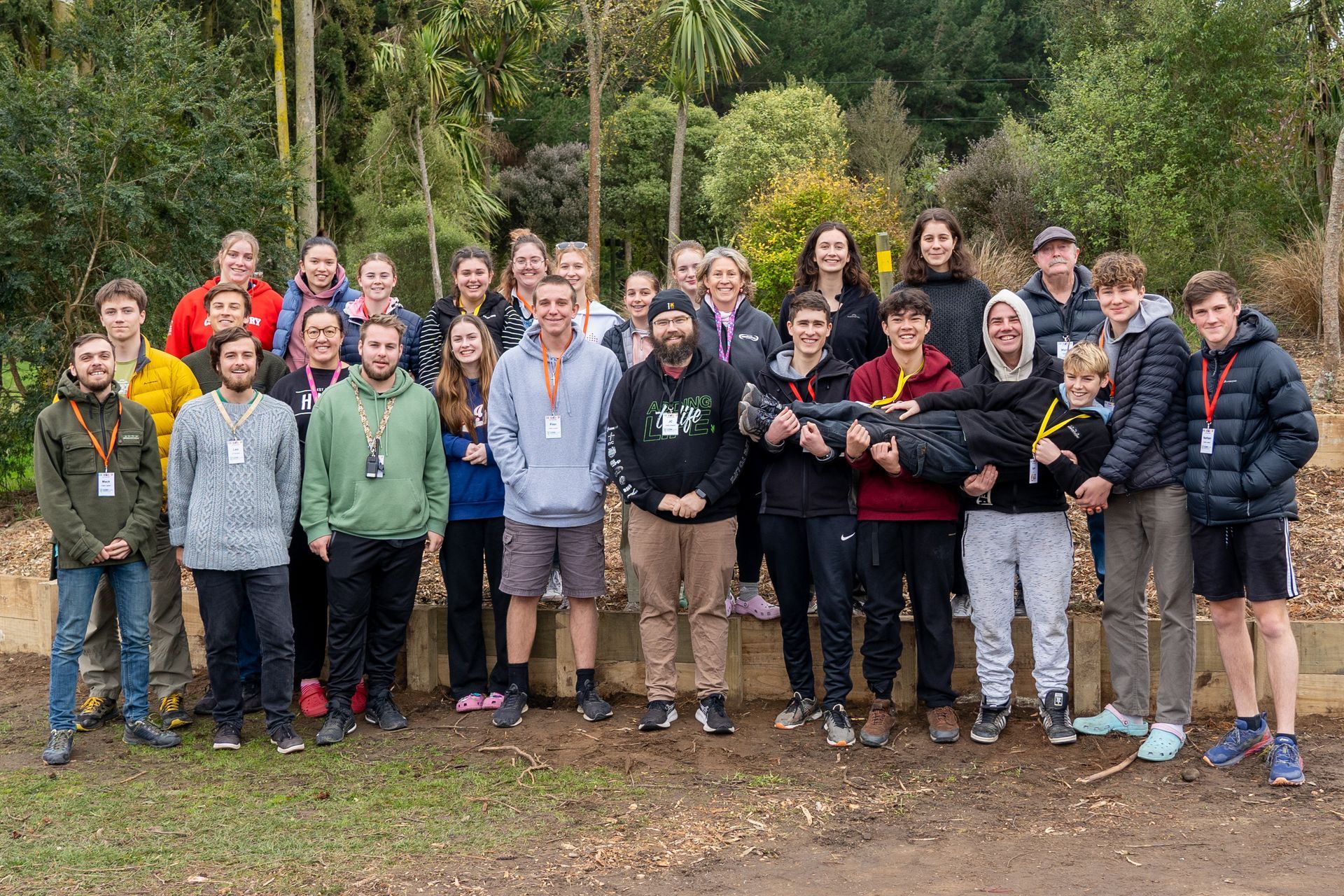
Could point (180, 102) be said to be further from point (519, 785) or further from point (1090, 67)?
point (1090, 67)

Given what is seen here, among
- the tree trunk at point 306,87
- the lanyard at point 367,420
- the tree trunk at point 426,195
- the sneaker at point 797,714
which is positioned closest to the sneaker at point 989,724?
the sneaker at point 797,714

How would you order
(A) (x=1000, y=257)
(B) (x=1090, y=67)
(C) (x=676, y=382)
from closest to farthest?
1. (C) (x=676, y=382)
2. (A) (x=1000, y=257)
3. (B) (x=1090, y=67)

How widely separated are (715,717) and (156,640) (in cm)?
279

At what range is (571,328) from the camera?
559cm

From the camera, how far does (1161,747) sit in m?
4.87

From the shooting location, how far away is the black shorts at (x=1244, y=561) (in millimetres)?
4629

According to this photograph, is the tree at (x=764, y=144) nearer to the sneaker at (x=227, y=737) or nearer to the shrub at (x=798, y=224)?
the shrub at (x=798, y=224)

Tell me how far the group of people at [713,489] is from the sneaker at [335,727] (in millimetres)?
19

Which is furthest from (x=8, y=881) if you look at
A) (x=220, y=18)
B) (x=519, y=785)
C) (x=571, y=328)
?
(x=220, y=18)

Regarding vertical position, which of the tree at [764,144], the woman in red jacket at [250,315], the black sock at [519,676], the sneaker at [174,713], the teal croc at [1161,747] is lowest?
the teal croc at [1161,747]

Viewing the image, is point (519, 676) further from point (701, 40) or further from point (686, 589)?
point (701, 40)

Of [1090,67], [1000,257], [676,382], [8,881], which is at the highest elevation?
[1090,67]

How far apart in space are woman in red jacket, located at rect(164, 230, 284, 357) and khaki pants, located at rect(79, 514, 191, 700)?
1083 mm

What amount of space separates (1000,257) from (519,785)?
1095cm
